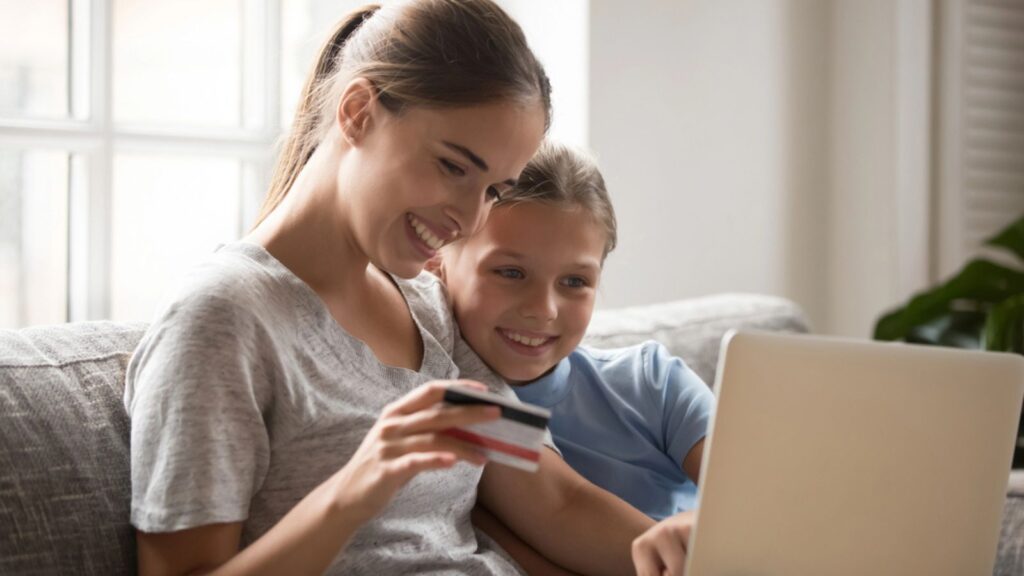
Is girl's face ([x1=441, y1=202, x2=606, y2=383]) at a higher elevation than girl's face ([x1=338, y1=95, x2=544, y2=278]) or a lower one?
lower

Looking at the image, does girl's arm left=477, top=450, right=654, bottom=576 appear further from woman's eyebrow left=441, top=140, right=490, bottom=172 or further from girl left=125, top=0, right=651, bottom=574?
woman's eyebrow left=441, top=140, right=490, bottom=172

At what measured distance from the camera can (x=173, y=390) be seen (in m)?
1.16

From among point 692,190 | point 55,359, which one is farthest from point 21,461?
point 692,190

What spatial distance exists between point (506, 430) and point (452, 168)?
38cm

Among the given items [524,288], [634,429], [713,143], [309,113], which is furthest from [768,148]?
[309,113]

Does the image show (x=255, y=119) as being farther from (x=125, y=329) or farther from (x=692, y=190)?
(x=125, y=329)

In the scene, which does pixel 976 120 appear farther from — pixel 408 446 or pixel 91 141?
pixel 408 446

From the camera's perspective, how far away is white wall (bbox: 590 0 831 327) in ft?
9.76

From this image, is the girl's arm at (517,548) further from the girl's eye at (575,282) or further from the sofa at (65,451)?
the sofa at (65,451)

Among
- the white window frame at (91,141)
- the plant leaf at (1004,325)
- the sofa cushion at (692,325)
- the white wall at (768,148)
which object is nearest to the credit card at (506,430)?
the sofa cushion at (692,325)

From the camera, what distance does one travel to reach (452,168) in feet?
4.33

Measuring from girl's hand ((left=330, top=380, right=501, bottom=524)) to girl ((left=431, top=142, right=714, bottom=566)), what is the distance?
47 cm

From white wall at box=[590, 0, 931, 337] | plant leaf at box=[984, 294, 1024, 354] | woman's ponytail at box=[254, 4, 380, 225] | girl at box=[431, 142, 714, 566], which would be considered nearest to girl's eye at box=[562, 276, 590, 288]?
girl at box=[431, 142, 714, 566]

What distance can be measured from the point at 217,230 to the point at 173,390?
1.78m
